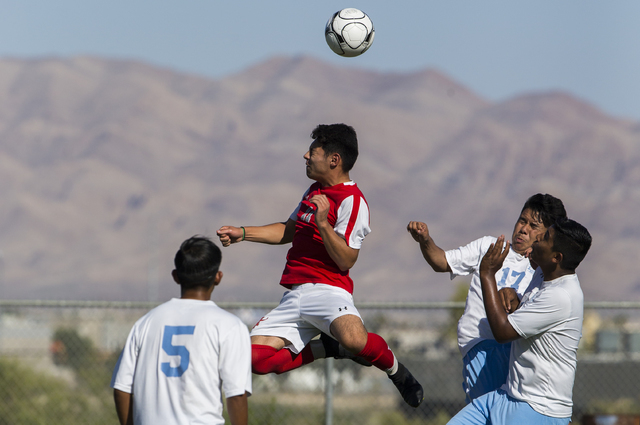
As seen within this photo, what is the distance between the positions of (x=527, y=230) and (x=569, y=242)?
0.77 metres

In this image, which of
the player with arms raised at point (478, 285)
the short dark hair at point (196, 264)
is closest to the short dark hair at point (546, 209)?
the player with arms raised at point (478, 285)

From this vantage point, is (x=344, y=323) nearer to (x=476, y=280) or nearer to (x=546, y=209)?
(x=476, y=280)

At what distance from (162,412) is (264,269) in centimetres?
9640

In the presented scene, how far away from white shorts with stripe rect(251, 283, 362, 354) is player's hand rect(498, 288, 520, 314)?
972 millimetres

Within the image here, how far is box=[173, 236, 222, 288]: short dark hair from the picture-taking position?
397cm

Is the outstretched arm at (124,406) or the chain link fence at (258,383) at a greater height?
the outstretched arm at (124,406)

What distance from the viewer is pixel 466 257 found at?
546cm

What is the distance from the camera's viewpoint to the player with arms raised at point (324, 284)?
5.28 meters

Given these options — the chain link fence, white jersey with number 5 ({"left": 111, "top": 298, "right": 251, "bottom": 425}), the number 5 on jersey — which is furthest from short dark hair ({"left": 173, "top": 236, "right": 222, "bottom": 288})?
the chain link fence

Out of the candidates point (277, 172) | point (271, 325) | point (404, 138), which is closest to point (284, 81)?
point (404, 138)

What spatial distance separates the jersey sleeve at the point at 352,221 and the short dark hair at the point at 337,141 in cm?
32

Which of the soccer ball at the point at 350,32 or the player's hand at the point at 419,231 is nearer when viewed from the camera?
the player's hand at the point at 419,231

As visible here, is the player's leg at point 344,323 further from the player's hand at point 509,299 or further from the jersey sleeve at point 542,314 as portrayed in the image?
the jersey sleeve at point 542,314

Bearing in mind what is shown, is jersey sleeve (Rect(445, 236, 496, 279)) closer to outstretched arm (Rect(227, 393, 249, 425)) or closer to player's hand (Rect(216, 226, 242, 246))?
player's hand (Rect(216, 226, 242, 246))
